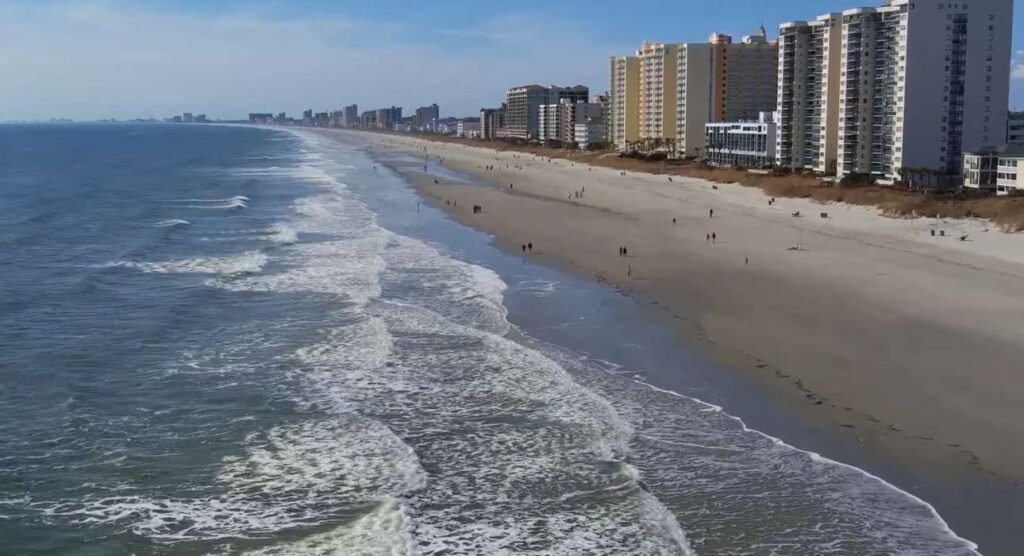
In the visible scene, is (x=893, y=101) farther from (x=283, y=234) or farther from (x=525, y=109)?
(x=525, y=109)

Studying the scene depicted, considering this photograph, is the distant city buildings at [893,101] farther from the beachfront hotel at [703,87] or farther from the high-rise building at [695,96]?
the beachfront hotel at [703,87]

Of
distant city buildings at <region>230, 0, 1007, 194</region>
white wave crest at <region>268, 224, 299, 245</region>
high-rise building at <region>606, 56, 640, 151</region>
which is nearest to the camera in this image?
→ white wave crest at <region>268, 224, 299, 245</region>

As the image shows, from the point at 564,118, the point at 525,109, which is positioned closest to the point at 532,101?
the point at 525,109

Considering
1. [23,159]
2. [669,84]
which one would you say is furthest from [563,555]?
[23,159]

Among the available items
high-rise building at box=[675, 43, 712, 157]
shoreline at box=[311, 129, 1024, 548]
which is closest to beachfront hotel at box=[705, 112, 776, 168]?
high-rise building at box=[675, 43, 712, 157]

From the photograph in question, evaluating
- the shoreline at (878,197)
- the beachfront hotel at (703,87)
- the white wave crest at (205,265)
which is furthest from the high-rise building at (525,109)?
the white wave crest at (205,265)

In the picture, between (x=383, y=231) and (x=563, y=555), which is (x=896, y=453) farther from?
(x=383, y=231)

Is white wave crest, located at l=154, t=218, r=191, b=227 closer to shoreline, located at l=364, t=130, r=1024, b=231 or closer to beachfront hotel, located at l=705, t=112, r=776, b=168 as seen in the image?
shoreline, located at l=364, t=130, r=1024, b=231
